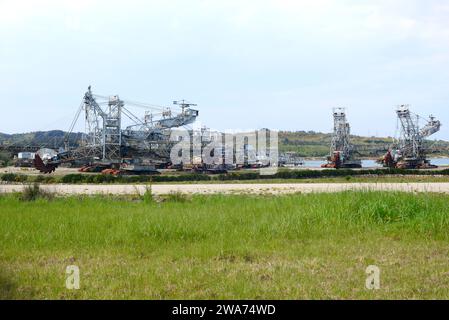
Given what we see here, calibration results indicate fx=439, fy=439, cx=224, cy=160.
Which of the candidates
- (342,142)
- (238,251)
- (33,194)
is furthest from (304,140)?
(238,251)

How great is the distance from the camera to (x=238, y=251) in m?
6.77

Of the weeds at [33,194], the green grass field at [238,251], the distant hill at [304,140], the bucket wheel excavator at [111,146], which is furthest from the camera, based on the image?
the distant hill at [304,140]

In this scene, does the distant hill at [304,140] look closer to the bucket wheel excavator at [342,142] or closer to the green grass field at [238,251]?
the bucket wheel excavator at [342,142]

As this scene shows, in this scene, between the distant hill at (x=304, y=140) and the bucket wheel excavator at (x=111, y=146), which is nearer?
the bucket wheel excavator at (x=111, y=146)

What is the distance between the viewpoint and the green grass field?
16.1ft

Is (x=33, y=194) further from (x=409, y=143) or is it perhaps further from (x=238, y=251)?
(x=409, y=143)

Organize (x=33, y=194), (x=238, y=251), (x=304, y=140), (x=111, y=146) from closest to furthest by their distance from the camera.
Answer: (x=238, y=251)
(x=33, y=194)
(x=111, y=146)
(x=304, y=140)

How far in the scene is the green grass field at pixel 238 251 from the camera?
4918 mm

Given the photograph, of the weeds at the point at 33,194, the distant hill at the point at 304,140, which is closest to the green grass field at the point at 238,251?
the weeds at the point at 33,194

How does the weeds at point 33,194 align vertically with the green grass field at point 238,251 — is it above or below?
below

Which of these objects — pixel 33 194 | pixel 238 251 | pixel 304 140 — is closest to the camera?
pixel 238 251
